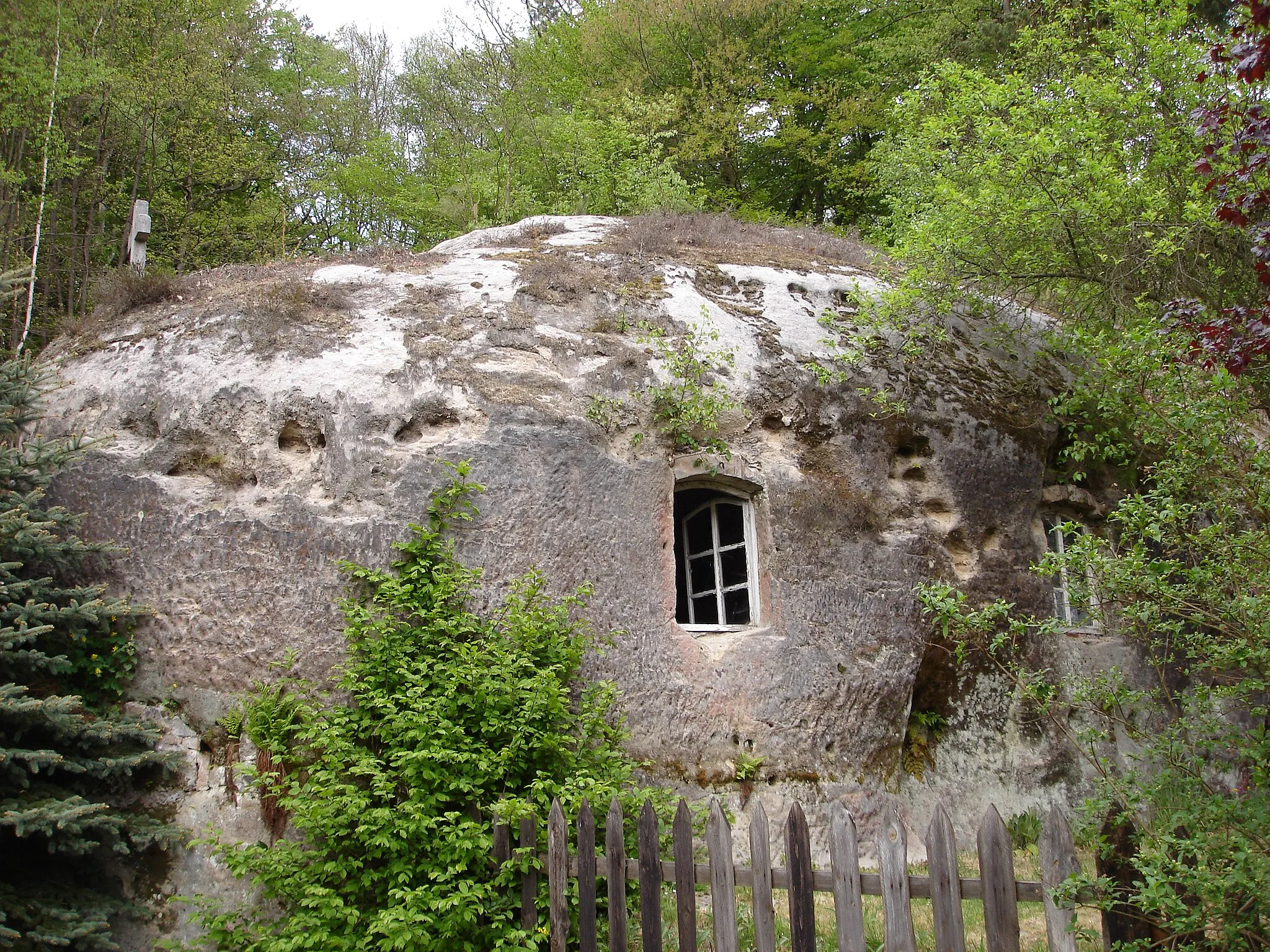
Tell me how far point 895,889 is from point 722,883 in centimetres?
88

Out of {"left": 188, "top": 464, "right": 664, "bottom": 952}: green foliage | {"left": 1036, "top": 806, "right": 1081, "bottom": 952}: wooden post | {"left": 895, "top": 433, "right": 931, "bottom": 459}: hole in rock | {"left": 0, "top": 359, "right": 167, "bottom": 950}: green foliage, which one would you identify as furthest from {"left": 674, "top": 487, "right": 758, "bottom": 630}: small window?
{"left": 0, "top": 359, "right": 167, "bottom": 950}: green foliage

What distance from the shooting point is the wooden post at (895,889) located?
4254 millimetres

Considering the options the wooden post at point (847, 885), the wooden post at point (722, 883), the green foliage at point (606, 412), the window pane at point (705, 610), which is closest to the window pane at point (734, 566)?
the window pane at point (705, 610)

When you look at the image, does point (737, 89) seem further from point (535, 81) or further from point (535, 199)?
point (535, 199)

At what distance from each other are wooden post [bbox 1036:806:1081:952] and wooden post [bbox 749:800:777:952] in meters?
1.25

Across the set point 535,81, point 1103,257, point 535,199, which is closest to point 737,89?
point 535,81

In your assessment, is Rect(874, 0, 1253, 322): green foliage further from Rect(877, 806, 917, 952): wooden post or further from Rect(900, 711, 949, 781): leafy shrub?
Rect(877, 806, 917, 952): wooden post

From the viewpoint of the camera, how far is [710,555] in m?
8.50

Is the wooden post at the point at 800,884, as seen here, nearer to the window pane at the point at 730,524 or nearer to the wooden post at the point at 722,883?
the wooden post at the point at 722,883

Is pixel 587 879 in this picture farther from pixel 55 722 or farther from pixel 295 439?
pixel 295 439

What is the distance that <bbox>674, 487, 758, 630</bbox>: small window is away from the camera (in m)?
8.30

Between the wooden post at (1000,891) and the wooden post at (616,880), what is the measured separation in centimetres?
186

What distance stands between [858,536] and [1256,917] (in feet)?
15.1

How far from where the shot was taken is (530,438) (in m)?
7.32
